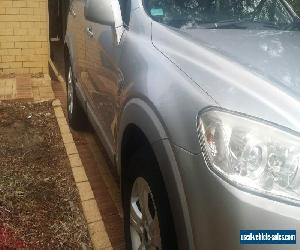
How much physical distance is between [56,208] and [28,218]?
0.76 feet

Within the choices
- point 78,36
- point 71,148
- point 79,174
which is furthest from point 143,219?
point 78,36

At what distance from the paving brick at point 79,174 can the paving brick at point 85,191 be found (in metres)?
0.08

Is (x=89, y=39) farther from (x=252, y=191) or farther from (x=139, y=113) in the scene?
(x=252, y=191)

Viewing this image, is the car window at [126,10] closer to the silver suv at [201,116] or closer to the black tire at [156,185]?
→ the silver suv at [201,116]

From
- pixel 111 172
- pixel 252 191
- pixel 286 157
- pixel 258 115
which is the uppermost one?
pixel 258 115

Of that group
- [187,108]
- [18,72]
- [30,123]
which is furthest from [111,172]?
[18,72]

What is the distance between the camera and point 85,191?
11.5 ft

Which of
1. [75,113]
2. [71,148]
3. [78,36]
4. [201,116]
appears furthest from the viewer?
[75,113]

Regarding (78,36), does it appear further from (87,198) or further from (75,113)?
(87,198)

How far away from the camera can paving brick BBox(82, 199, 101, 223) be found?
3.14 metres

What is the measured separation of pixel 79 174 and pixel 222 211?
243 cm

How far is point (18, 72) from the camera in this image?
6.91m

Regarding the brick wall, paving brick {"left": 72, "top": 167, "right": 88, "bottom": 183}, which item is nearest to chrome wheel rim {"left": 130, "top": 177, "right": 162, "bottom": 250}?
paving brick {"left": 72, "top": 167, "right": 88, "bottom": 183}

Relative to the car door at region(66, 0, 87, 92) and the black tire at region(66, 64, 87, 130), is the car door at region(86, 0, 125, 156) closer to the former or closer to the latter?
the car door at region(66, 0, 87, 92)
